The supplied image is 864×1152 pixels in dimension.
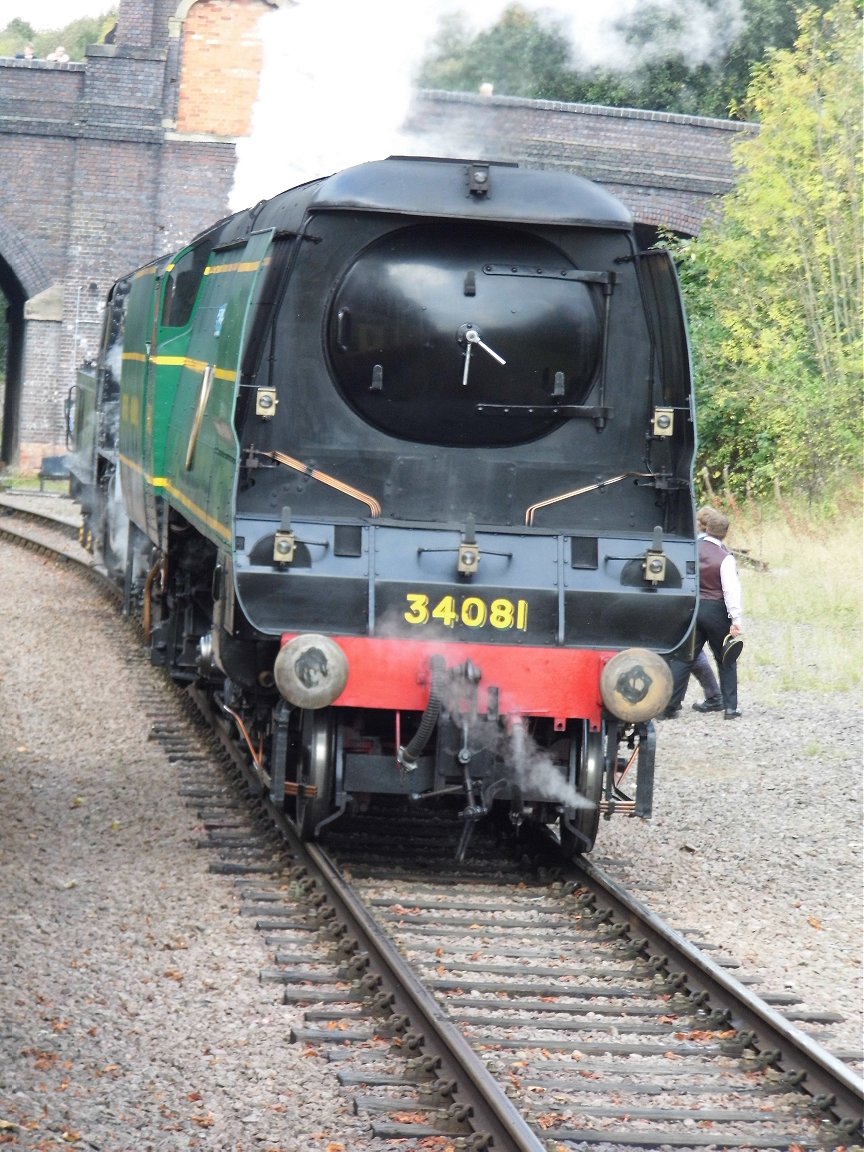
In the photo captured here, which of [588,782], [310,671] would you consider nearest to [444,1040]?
[310,671]

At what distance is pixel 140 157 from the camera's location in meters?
28.2

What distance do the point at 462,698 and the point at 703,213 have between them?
73.3ft

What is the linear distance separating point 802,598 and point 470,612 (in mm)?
9632

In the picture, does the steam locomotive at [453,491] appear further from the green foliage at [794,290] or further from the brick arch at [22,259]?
the brick arch at [22,259]

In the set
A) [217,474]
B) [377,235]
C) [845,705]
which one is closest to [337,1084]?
[217,474]

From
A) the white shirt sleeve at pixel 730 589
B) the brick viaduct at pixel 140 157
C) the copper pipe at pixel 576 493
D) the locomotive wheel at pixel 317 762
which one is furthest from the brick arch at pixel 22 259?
the locomotive wheel at pixel 317 762

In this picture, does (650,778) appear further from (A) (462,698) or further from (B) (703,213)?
(B) (703,213)

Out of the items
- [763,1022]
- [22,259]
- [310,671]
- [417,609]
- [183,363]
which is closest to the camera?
[763,1022]

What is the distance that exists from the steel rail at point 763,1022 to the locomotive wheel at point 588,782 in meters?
0.48

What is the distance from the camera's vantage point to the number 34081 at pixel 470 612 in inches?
263

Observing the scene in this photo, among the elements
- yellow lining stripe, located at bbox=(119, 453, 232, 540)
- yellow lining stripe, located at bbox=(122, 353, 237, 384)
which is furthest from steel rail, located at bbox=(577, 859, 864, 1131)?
yellow lining stripe, located at bbox=(122, 353, 237, 384)

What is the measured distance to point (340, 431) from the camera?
7.10m

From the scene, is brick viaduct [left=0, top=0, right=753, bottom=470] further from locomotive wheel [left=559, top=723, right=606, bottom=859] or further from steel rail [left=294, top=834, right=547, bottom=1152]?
steel rail [left=294, top=834, right=547, bottom=1152]

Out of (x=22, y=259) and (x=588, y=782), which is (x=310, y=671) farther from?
(x=22, y=259)
